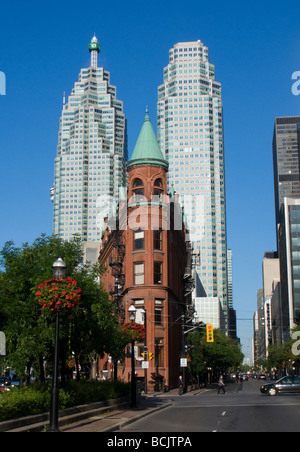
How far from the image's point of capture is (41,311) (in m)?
25.8

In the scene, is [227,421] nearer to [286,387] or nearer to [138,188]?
[286,387]

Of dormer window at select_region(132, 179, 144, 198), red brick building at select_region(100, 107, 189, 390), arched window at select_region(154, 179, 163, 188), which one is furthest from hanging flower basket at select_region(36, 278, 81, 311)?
arched window at select_region(154, 179, 163, 188)

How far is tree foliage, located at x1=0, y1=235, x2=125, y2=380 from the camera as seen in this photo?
25219 mm

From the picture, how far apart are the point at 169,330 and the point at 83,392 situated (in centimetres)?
4258

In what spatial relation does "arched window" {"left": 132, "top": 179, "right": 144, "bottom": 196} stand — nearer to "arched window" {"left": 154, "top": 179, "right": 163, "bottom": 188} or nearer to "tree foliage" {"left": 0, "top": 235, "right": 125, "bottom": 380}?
"arched window" {"left": 154, "top": 179, "right": 163, "bottom": 188}

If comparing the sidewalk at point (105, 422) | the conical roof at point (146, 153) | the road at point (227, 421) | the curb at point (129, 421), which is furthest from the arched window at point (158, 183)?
the sidewalk at point (105, 422)

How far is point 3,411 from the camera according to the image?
1848 centimetres

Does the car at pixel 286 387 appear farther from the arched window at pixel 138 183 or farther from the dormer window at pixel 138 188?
the arched window at pixel 138 183

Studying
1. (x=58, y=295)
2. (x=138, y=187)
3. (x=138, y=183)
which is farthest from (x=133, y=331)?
(x=138, y=183)

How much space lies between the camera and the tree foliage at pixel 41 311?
25219 millimetres

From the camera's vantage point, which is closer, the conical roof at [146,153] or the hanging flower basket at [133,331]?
the hanging flower basket at [133,331]

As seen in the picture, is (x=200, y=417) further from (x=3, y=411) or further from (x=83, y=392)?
(x=3, y=411)
